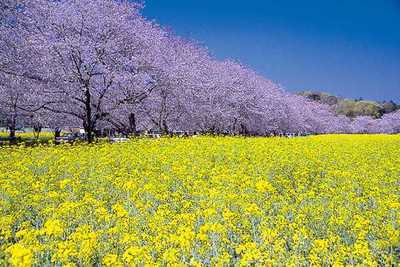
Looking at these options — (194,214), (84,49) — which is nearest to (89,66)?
(84,49)

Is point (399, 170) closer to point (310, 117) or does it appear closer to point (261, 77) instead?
point (261, 77)

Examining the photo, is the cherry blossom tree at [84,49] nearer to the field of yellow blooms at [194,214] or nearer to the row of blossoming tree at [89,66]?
the row of blossoming tree at [89,66]

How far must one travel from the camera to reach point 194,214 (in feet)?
23.8

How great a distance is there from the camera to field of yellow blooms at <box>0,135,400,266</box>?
549 centimetres

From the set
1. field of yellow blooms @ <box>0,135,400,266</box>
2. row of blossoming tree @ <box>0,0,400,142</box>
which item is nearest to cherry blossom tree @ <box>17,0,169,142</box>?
row of blossoming tree @ <box>0,0,400,142</box>

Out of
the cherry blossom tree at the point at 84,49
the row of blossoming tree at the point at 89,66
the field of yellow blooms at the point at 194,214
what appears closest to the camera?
the field of yellow blooms at the point at 194,214

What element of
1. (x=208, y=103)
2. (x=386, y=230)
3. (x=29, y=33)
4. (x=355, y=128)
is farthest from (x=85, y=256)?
(x=355, y=128)

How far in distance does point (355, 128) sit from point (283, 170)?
366 ft

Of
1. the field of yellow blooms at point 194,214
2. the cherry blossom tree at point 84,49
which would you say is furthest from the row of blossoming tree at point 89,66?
the field of yellow blooms at point 194,214

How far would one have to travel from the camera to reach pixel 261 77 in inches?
2245

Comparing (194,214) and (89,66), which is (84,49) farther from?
(194,214)

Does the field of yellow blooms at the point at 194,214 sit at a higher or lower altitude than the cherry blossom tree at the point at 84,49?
lower

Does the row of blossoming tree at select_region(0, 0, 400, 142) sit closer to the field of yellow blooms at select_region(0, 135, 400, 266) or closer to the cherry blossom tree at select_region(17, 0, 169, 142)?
the cherry blossom tree at select_region(17, 0, 169, 142)

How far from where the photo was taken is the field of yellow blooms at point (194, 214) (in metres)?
5.49
